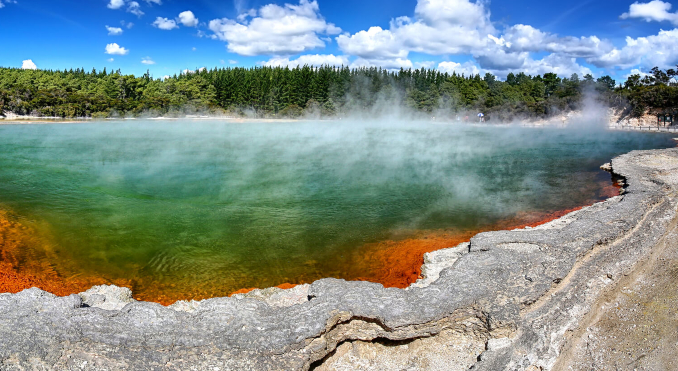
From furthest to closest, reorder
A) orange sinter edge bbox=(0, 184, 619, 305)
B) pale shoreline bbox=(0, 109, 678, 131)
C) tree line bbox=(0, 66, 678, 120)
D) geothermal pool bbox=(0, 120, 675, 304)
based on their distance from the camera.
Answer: tree line bbox=(0, 66, 678, 120), pale shoreline bbox=(0, 109, 678, 131), geothermal pool bbox=(0, 120, 675, 304), orange sinter edge bbox=(0, 184, 619, 305)

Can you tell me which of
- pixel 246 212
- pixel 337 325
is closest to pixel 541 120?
pixel 246 212

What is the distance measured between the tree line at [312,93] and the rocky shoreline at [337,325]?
41.4 meters

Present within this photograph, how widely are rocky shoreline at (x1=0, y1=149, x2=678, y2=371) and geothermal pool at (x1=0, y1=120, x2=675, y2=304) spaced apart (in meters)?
1.57

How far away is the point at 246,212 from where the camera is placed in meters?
8.60

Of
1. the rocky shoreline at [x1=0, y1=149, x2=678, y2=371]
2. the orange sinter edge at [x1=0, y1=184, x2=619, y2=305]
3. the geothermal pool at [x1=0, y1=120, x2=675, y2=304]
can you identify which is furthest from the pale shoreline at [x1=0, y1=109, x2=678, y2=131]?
the rocky shoreline at [x1=0, y1=149, x2=678, y2=371]

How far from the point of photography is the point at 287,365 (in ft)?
10.3

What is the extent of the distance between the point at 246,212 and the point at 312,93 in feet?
146

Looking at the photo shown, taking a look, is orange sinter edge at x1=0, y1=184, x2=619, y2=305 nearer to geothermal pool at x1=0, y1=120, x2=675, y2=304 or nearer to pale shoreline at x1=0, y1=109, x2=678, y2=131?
geothermal pool at x1=0, y1=120, x2=675, y2=304

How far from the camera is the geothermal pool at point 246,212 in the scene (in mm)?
6105

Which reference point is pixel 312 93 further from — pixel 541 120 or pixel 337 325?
pixel 337 325

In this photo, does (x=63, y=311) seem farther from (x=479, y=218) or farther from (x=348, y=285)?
(x=479, y=218)

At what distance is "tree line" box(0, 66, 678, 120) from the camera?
42125 mm

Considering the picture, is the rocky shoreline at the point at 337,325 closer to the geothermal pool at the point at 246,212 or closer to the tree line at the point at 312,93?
the geothermal pool at the point at 246,212

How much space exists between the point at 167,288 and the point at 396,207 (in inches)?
204
